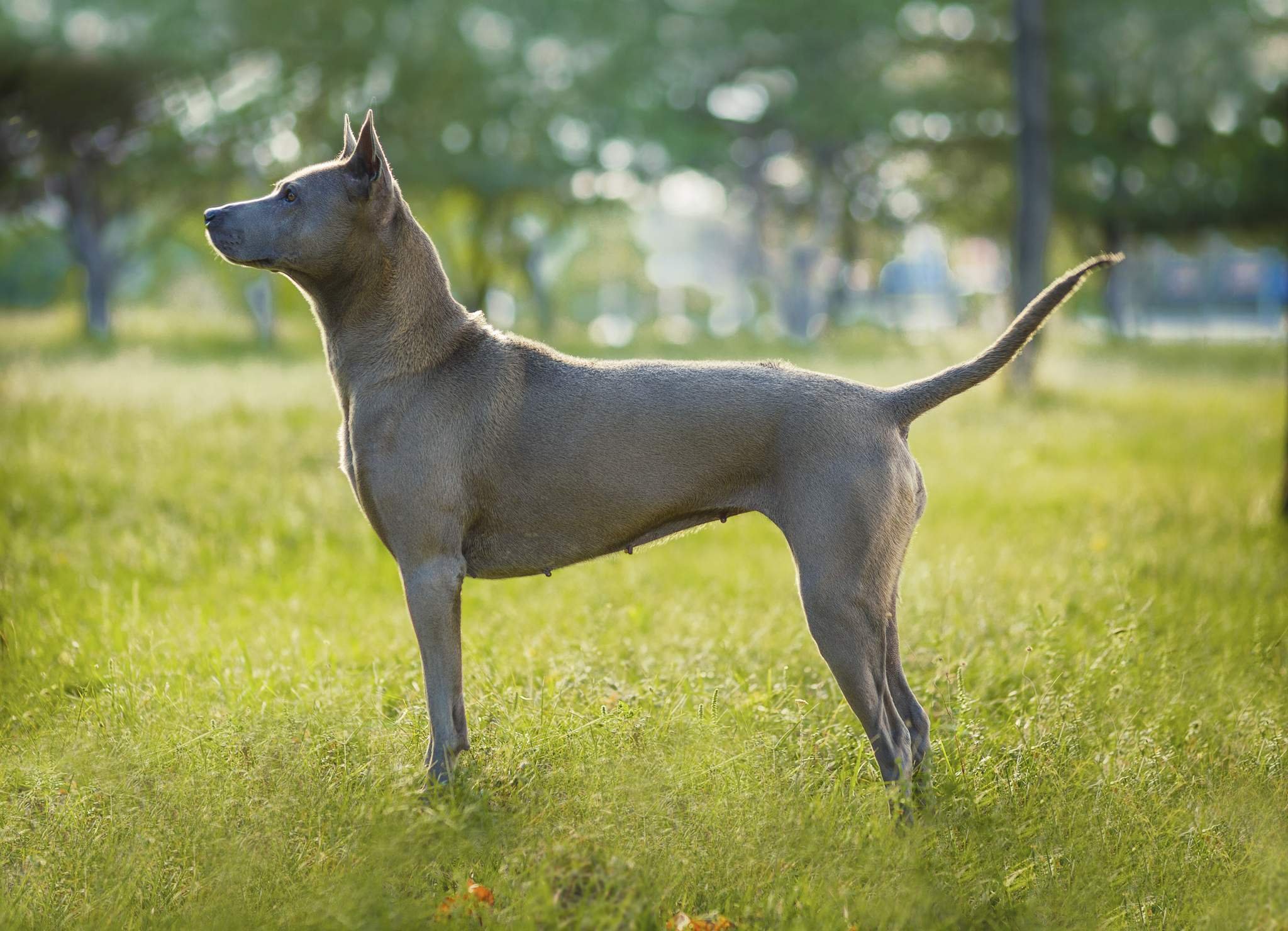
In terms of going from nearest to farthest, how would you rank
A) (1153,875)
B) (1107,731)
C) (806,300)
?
(1153,875), (1107,731), (806,300)

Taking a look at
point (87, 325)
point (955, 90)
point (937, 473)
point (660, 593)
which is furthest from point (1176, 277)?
point (660, 593)

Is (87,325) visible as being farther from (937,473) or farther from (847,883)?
(847,883)

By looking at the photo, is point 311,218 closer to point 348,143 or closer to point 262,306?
point 348,143

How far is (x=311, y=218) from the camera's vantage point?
12.3ft

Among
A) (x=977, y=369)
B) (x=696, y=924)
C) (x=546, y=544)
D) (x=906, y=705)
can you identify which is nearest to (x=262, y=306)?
(x=546, y=544)

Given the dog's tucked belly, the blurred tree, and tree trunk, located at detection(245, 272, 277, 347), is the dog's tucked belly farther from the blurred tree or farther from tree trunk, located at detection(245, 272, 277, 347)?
tree trunk, located at detection(245, 272, 277, 347)

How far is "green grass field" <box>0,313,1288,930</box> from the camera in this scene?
330cm

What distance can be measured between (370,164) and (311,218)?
10.5 inches

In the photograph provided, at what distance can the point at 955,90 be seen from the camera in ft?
74.3

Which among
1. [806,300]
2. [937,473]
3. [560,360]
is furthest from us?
[806,300]

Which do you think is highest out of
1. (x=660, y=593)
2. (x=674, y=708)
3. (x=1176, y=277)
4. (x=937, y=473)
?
(x=674, y=708)

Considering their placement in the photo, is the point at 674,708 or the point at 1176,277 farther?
the point at 1176,277

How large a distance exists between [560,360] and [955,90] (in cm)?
2100

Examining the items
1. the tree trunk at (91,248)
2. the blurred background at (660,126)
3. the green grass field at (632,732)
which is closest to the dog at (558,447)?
the green grass field at (632,732)
